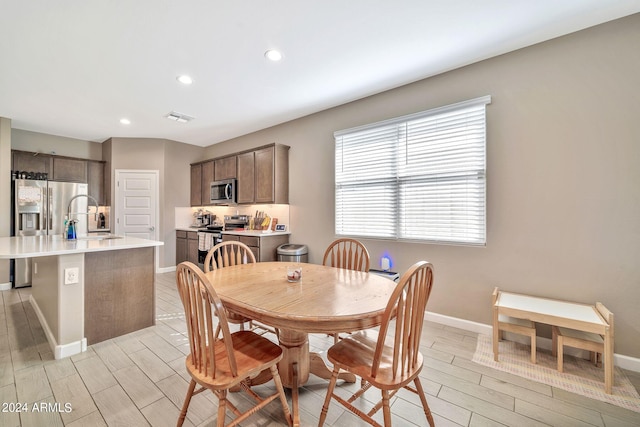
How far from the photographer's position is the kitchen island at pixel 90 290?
2.25 m

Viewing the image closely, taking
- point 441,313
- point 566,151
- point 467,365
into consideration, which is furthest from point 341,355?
point 566,151

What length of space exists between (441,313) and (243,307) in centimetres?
239

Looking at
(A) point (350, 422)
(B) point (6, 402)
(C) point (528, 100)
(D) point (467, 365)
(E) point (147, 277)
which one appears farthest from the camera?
(E) point (147, 277)

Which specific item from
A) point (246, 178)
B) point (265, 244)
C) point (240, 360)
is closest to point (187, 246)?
point (246, 178)

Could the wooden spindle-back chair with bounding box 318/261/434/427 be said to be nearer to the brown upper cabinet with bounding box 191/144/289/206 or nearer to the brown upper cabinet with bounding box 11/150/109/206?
the brown upper cabinet with bounding box 191/144/289/206

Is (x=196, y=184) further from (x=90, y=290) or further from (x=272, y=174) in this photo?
(x=90, y=290)

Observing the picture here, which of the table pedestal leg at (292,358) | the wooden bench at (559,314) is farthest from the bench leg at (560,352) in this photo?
the table pedestal leg at (292,358)

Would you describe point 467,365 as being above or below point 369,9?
below

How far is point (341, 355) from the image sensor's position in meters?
1.48

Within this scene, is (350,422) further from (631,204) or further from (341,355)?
(631,204)

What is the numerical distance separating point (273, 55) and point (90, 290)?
2.79 meters

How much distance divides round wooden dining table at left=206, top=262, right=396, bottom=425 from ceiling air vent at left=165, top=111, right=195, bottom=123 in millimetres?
3062

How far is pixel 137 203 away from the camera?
17.4 feet

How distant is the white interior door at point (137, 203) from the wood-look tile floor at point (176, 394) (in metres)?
3.02
